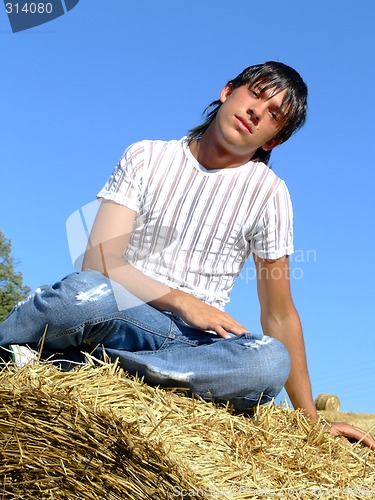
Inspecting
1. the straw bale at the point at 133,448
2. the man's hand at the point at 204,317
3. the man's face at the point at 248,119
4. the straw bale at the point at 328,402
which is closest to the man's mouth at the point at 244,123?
the man's face at the point at 248,119

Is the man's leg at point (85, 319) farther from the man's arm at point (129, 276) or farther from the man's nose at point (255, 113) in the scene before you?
the man's nose at point (255, 113)

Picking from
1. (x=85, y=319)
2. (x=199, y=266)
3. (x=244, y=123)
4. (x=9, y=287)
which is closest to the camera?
(x=85, y=319)

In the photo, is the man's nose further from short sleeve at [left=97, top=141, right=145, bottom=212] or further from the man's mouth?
short sleeve at [left=97, top=141, right=145, bottom=212]

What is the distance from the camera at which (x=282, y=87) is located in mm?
3648

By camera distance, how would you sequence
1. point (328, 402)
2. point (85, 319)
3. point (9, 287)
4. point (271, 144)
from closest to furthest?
1. point (85, 319)
2. point (271, 144)
3. point (328, 402)
4. point (9, 287)

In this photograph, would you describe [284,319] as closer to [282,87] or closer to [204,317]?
[204,317]

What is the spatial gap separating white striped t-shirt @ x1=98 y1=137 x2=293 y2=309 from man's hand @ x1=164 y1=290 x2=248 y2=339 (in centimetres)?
28

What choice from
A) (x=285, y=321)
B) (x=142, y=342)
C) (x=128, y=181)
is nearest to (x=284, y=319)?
(x=285, y=321)

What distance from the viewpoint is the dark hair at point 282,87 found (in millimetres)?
3646

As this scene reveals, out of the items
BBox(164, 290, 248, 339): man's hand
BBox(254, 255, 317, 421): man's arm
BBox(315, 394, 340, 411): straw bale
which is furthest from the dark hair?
BBox(315, 394, 340, 411): straw bale

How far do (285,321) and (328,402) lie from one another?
201 inches

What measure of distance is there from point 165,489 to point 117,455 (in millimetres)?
193

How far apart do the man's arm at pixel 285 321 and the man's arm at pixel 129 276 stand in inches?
24.4

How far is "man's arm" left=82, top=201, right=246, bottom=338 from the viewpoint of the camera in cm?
301
